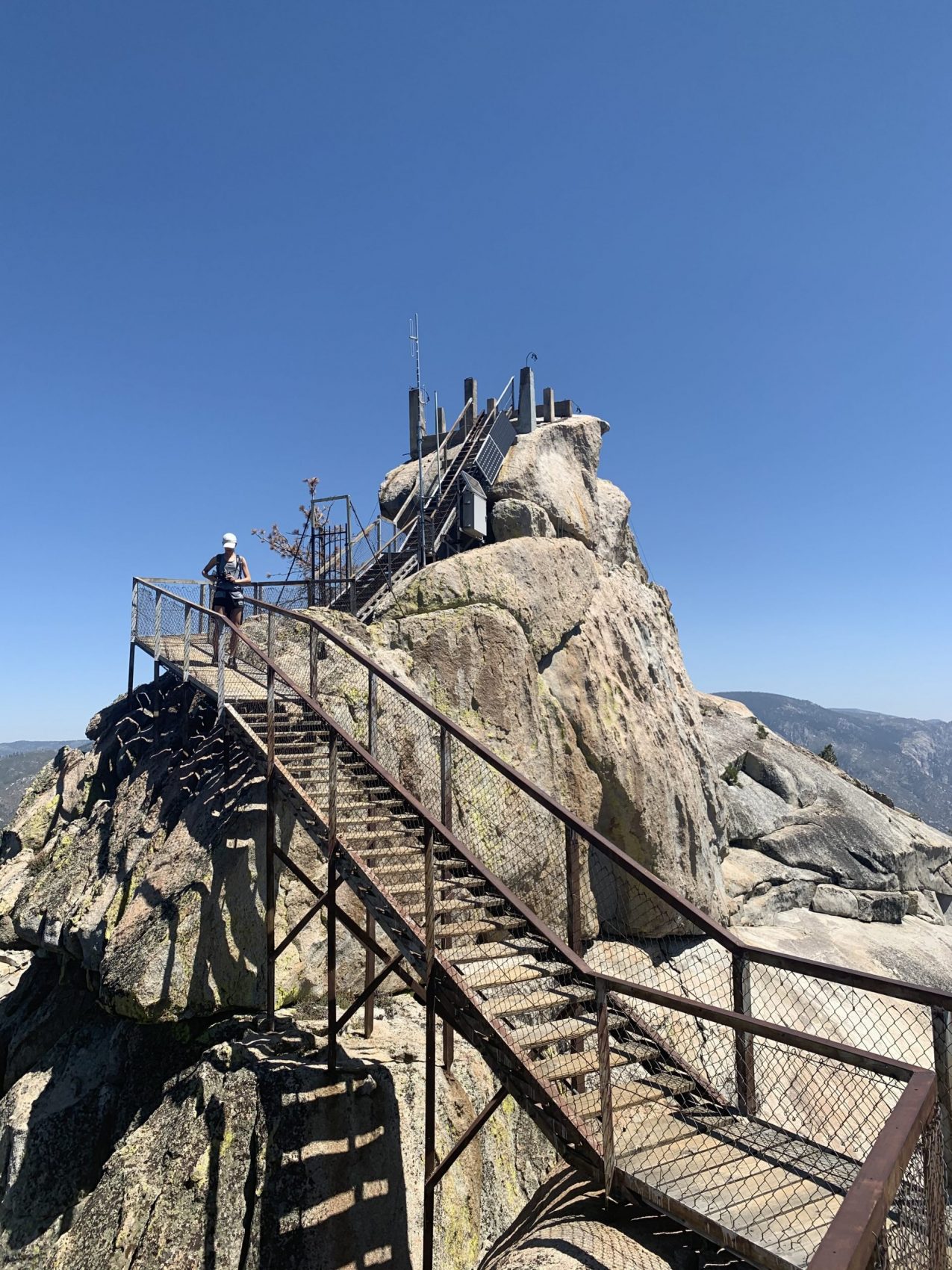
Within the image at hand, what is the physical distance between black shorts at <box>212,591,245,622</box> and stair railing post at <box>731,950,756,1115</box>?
8772mm

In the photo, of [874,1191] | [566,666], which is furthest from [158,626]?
[874,1191]

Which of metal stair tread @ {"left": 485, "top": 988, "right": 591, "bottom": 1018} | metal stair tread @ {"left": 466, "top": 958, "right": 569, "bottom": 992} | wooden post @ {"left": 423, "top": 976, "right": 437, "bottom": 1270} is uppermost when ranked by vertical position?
metal stair tread @ {"left": 466, "top": 958, "right": 569, "bottom": 992}

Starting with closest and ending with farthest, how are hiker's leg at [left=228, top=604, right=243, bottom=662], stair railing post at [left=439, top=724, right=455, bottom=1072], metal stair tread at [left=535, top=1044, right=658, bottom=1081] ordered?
metal stair tread at [left=535, top=1044, right=658, bottom=1081] → stair railing post at [left=439, top=724, right=455, bottom=1072] → hiker's leg at [left=228, top=604, right=243, bottom=662]

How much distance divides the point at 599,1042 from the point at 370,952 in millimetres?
5339

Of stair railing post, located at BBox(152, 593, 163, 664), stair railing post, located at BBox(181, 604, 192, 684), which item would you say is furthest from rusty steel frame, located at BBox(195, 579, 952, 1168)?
stair railing post, located at BBox(152, 593, 163, 664)

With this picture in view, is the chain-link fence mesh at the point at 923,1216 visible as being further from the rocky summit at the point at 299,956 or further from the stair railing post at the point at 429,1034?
the stair railing post at the point at 429,1034

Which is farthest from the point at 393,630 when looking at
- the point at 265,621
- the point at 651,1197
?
the point at 651,1197

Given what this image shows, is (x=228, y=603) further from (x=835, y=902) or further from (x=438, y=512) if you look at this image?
(x=835, y=902)

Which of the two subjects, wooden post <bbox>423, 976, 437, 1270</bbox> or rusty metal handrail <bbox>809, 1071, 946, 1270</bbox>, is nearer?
rusty metal handrail <bbox>809, 1071, 946, 1270</bbox>

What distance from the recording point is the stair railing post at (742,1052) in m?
5.59

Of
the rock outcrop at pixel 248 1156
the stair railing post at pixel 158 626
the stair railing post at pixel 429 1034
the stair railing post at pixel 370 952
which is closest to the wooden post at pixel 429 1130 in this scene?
the stair railing post at pixel 429 1034

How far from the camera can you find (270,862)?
9828 mm

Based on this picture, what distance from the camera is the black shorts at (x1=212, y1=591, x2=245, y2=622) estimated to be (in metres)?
12.3

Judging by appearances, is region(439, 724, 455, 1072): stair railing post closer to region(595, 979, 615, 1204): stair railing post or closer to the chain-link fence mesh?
region(595, 979, 615, 1204): stair railing post
